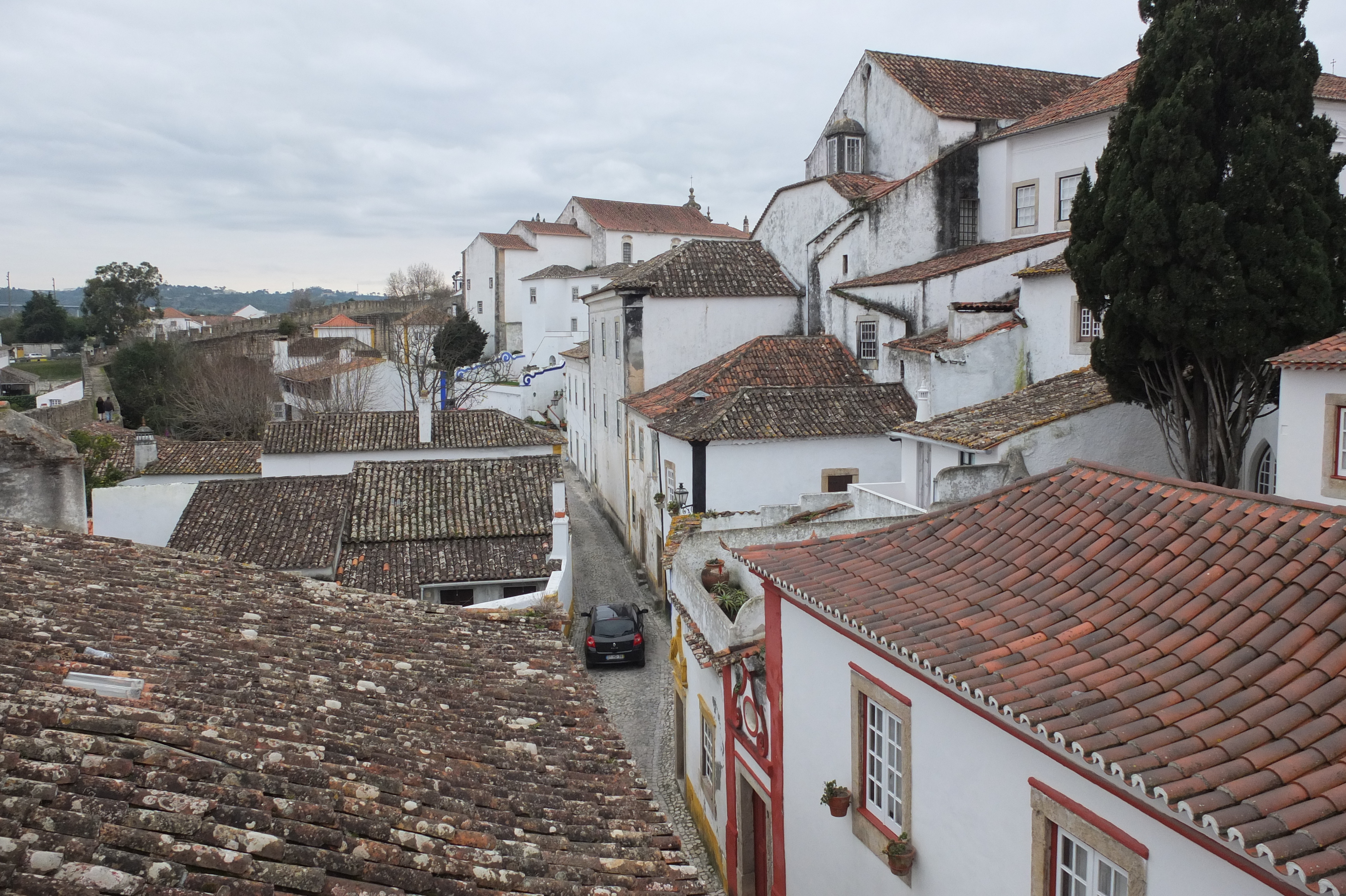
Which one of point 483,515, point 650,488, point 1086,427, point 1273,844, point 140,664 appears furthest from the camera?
point 650,488

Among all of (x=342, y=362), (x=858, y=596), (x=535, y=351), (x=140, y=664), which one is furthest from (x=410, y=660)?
(x=535, y=351)

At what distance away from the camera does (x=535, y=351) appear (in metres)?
57.0

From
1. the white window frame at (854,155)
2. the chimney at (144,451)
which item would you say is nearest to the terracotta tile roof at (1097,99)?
the white window frame at (854,155)

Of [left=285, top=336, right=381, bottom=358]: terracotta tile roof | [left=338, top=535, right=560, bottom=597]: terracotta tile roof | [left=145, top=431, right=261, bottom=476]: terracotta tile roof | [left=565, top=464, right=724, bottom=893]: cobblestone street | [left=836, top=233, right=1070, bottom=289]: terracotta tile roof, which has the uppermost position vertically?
[left=836, top=233, right=1070, bottom=289]: terracotta tile roof

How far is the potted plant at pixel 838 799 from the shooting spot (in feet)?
27.7

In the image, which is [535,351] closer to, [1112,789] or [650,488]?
[650,488]

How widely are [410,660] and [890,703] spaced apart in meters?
3.81

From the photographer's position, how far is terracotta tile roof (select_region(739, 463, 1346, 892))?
4602 millimetres

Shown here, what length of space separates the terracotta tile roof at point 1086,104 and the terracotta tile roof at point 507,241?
133ft

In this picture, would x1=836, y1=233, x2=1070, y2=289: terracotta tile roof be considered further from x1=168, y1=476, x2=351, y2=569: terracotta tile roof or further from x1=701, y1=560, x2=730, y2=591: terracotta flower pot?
x1=168, y1=476, x2=351, y2=569: terracotta tile roof

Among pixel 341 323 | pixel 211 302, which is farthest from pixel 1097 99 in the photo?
pixel 211 302

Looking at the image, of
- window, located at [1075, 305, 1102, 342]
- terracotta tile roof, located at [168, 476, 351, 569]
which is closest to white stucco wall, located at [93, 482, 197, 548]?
terracotta tile roof, located at [168, 476, 351, 569]

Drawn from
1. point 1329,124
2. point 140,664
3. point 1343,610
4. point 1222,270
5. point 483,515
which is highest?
point 1329,124

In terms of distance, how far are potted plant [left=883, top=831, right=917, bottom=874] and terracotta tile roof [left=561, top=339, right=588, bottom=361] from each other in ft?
97.2
